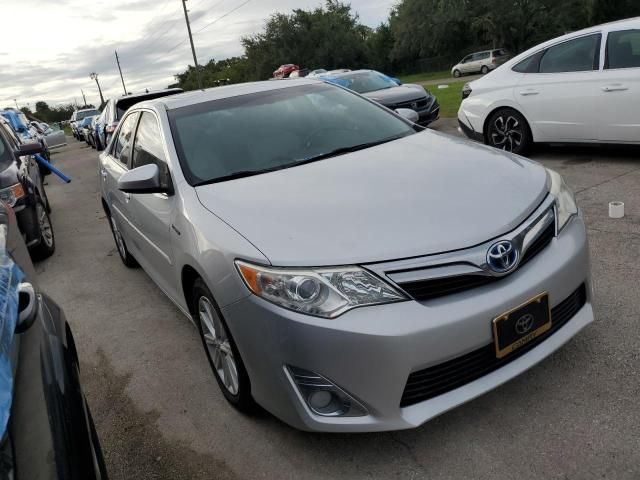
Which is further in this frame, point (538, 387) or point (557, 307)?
point (538, 387)

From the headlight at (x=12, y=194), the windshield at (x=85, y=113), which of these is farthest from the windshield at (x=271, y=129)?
the windshield at (x=85, y=113)

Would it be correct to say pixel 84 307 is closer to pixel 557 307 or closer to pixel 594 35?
pixel 557 307

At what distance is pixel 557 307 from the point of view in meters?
2.46

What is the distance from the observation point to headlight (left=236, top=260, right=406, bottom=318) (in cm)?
212

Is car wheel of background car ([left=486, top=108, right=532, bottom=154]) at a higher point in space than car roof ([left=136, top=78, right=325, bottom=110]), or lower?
lower

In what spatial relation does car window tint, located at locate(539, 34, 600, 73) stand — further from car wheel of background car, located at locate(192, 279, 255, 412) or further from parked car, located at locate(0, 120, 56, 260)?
parked car, located at locate(0, 120, 56, 260)

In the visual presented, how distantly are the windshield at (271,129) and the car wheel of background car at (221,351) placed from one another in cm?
66

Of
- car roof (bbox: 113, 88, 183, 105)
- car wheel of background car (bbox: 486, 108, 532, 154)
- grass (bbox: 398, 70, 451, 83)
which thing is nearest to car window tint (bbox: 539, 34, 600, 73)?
car wheel of background car (bbox: 486, 108, 532, 154)

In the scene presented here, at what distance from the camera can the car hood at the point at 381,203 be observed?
7.25ft

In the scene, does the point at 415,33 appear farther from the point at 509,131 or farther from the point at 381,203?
the point at 381,203

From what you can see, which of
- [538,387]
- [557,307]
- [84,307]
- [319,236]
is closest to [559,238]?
[557,307]

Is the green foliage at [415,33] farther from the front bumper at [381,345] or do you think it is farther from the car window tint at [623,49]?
the front bumper at [381,345]

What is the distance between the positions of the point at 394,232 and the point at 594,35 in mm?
5277

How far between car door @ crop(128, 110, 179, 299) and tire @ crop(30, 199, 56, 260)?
2555 millimetres
